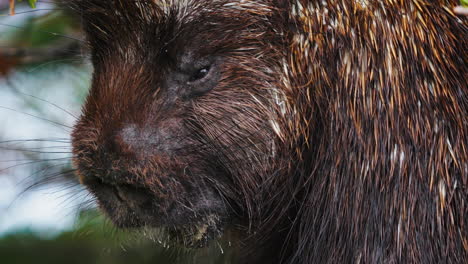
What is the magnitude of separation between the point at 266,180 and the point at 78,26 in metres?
1.07

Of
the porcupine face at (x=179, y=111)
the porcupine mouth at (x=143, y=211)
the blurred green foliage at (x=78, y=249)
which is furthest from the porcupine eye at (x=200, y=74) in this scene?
the blurred green foliage at (x=78, y=249)

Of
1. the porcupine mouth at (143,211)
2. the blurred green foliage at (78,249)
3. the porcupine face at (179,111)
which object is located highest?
the porcupine face at (179,111)

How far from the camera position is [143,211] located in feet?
8.55

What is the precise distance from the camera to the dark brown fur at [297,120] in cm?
254

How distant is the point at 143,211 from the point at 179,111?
0.33 meters

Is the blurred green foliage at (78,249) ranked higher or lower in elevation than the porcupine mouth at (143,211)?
lower

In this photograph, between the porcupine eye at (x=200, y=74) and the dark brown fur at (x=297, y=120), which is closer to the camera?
the dark brown fur at (x=297, y=120)

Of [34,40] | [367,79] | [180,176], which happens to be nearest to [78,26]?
[34,40]

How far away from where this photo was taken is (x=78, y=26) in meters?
3.30

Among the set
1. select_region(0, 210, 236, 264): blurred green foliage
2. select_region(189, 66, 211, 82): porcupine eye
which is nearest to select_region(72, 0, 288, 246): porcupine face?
select_region(189, 66, 211, 82): porcupine eye

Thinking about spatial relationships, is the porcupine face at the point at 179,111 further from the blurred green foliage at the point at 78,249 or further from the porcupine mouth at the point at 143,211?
the blurred green foliage at the point at 78,249

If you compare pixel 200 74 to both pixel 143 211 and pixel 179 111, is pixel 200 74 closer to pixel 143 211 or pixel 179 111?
pixel 179 111

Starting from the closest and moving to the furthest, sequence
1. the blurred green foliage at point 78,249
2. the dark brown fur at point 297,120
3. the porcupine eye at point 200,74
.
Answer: the dark brown fur at point 297,120 → the porcupine eye at point 200,74 → the blurred green foliage at point 78,249

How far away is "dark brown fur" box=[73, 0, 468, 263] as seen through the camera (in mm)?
2541
